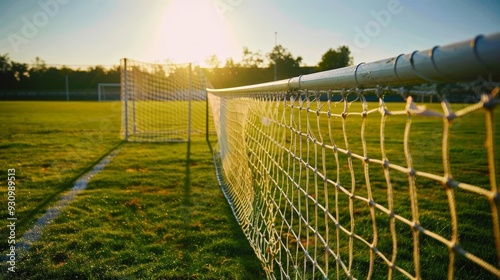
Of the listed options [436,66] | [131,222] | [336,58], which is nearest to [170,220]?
[131,222]

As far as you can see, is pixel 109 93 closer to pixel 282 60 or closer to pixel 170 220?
pixel 282 60

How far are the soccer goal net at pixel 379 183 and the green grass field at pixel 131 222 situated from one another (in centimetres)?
31

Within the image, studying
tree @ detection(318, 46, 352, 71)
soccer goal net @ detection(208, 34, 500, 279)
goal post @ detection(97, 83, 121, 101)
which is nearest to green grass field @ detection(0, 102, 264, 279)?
soccer goal net @ detection(208, 34, 500, 279)

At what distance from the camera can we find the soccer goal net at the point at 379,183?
0.91 metres

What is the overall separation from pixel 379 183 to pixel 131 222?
342cm

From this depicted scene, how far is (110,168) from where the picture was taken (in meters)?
6.77

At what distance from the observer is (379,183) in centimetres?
539

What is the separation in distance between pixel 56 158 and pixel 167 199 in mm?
3998

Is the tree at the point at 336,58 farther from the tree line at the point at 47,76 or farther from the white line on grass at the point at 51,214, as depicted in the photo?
the white line on grass at the point at 51,214

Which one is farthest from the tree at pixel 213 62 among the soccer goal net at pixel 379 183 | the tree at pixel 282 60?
the soccer goal net at pixel 379 183

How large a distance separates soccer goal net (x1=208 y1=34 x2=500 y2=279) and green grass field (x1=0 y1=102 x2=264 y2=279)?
12.2 inches

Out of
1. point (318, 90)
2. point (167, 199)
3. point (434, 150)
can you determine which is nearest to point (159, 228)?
point (167, 199)

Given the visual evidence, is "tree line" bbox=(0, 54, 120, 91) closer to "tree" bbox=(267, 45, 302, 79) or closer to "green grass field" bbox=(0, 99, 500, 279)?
"tree" bbox=(267, 45, 302, 79)

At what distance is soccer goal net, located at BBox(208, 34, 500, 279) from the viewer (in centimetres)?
91
